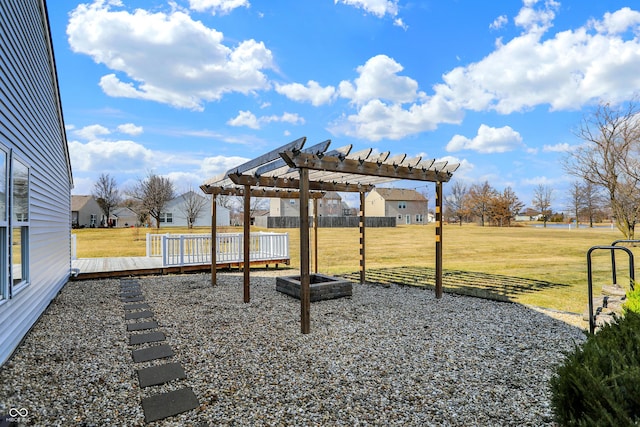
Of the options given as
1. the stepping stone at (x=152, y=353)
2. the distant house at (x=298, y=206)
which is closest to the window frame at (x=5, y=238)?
the stepping stone at (x=152, y=353)

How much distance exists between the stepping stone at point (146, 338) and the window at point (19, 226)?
1520mm

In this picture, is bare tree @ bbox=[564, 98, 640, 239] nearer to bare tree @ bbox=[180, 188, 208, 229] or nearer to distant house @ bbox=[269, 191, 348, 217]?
distant house @ bbox=[269, 191, 348, 217]

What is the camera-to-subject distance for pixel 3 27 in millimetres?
3795

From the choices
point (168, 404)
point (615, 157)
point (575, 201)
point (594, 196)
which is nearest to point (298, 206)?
point (594, 196)

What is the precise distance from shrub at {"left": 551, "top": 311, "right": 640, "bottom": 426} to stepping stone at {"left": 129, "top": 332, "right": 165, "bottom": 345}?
4276 millimetres

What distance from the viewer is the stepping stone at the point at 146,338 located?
420cm

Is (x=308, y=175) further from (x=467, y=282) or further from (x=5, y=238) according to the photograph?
(x=467, y=282)

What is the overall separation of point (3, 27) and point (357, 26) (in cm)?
861

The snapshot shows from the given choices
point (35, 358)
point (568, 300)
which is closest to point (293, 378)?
point (35, 358)

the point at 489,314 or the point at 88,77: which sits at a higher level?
the point at 88,77

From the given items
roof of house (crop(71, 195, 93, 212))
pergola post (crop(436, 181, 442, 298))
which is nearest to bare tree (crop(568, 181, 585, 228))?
pergola post (crop(436, 181, 442, 298))

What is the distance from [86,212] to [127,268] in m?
39.7

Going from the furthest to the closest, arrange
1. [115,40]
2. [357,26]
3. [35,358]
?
[357,26] → [115,40] → [35,358]

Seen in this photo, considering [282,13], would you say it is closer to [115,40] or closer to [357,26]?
[357,26]
